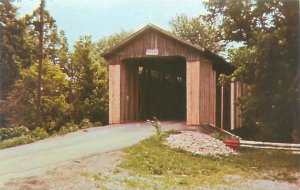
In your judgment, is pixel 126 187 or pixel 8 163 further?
pixel 8 163

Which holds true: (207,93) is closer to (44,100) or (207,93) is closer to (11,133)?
(11,133)

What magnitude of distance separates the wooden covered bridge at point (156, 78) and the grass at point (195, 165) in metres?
5.61

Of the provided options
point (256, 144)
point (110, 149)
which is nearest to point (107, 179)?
point (110, 149)

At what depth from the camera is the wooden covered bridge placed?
20.4m

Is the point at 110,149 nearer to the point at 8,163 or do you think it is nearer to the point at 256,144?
the point at 8,163

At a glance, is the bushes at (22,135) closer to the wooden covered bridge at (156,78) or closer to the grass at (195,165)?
the wooden covered bridge at (156,78)

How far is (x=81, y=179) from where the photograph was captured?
988cm

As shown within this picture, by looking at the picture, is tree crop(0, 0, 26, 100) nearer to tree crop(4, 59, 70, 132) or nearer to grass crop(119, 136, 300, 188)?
tree crop(4, 59, 70, 132)

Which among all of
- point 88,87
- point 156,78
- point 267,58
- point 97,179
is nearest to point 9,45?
point 88,87

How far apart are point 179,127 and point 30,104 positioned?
14.4 meters

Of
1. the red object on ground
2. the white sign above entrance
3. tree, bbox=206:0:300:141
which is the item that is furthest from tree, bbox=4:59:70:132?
the red object on ground

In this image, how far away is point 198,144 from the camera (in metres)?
15.8

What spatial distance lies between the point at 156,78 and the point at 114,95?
6.33 metres

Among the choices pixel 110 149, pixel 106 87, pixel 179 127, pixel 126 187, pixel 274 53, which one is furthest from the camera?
pixel 106 87
